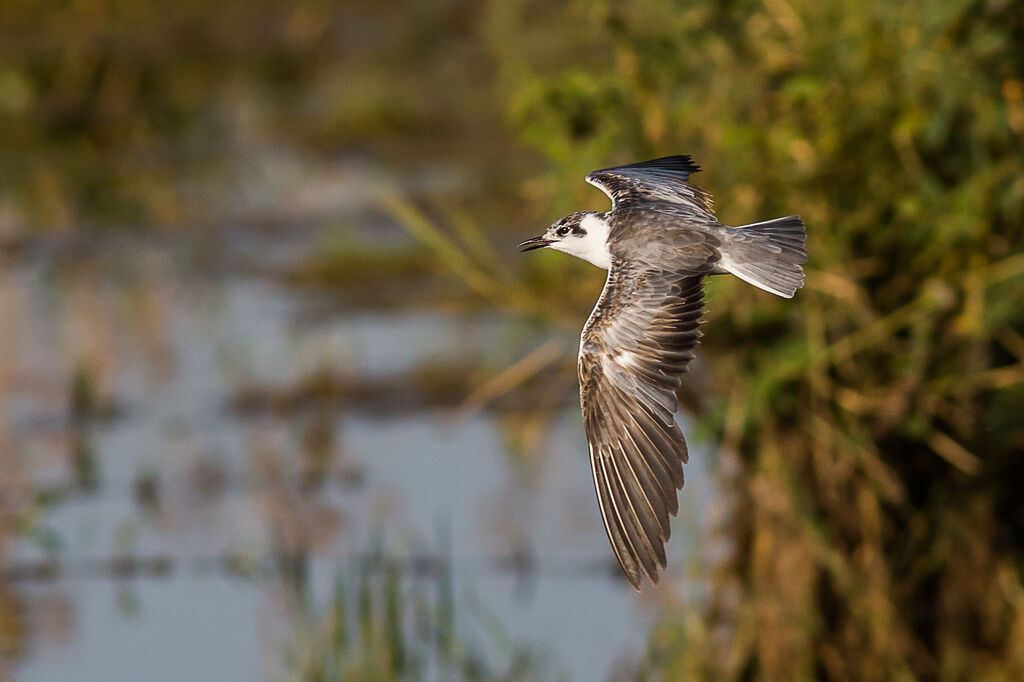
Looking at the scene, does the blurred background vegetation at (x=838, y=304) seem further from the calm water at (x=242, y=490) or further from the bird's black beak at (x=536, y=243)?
the bird's black beak at (x=536, y=243)

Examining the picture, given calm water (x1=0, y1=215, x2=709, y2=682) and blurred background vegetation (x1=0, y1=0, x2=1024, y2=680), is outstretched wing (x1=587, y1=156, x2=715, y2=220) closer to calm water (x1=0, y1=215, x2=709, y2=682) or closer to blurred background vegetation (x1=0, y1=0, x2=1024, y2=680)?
blurred background vegetation (x1=0, y1=0, x2=1024, y2=680)

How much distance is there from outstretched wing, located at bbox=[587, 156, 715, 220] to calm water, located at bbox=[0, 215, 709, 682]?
92.2 inches

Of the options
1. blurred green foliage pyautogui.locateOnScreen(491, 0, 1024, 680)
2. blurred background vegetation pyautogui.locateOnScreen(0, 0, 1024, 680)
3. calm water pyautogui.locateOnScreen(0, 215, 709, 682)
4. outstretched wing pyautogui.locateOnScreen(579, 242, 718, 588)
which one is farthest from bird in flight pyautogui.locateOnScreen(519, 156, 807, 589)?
calm water pyautogui.locateOnScreen(0, 215, 709, 682)

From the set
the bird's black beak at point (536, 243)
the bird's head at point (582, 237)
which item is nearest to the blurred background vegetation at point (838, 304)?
the bird's black beak at point (536, 243)

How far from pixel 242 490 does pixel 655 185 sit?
252 inches

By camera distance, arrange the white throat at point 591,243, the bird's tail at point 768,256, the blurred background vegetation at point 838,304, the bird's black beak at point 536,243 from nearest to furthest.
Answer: the bird's tail at point 768,256
the white throat at point 591,243
the bird's black beak at point 536,243
the blurred background vegetation at point 838,304

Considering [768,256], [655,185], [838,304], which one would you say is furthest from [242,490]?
[768,256]

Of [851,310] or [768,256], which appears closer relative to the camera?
[768,256]

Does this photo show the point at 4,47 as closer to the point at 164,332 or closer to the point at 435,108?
the point at 435,108

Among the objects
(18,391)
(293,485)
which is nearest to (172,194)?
(18,391)

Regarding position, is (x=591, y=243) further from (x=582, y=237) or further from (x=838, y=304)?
(x=838, y=304)

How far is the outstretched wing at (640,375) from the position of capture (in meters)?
3.33

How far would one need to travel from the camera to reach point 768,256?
140 inches

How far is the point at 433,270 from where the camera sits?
13.7 meters
